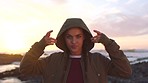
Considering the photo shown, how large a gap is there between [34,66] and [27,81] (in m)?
22.4

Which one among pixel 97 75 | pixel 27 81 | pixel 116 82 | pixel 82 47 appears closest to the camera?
pixel 97 75

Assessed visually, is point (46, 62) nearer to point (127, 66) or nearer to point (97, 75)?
point (97, 75)

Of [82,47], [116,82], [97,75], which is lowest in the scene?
[116,82]

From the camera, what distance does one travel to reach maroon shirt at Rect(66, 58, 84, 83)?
5.88 meters

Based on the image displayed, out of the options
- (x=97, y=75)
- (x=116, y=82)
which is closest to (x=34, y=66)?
(x=97, y=75)

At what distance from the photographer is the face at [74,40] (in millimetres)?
5984

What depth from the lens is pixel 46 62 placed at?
6.13 m

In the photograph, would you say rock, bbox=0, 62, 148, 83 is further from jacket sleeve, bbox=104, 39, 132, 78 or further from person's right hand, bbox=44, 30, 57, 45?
person's right hand, bbox=44, 30, 57, 45

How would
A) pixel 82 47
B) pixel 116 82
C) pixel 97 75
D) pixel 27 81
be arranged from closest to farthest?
pixel 97 75 < pixel 82 47 < pixel 116 82 < pixel 27 81

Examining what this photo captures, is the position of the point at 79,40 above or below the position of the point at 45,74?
above

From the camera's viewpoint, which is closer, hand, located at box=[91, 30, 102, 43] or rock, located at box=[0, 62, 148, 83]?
hand, located at box=[91, 30, 102, 43]

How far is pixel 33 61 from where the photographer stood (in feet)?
19.8

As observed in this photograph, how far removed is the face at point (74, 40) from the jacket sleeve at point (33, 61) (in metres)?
0.48

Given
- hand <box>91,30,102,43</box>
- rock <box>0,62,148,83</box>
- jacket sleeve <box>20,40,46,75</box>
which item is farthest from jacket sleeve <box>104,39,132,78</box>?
rock <box>0,62,148,83</box>
